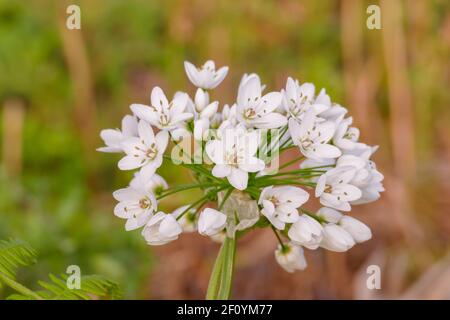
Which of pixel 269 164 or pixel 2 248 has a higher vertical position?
pixel 269 164

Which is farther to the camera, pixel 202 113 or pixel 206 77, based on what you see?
pixel 206 77

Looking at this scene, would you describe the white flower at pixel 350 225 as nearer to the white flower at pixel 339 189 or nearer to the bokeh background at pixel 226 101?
the white flower at pixel 339 189

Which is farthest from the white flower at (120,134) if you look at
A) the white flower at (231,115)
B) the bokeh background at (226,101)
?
the bokeh background at (226,101)

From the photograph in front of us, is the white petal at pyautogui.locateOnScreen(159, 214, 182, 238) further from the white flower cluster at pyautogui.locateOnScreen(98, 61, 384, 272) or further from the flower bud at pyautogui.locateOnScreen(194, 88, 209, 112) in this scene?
the flower bud at pyautogui.locateOnScreen(194, 88, 209, 112)

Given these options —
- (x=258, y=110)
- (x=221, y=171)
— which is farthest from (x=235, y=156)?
(x=258, y=110)

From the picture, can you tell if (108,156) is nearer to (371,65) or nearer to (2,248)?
(371,65)

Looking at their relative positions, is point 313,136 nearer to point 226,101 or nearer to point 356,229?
point 356,229
